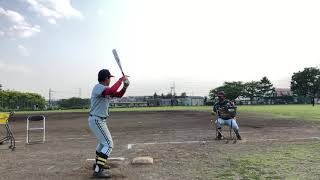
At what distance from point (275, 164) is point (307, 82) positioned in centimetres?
12501

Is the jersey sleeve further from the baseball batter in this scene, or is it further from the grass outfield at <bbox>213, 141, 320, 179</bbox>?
the grass outfield at <bbox>213, 141, 320, 179</bbox>

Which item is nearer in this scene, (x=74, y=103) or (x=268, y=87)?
(x=74, y=103)

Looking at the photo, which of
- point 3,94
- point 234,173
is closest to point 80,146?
point 234,173

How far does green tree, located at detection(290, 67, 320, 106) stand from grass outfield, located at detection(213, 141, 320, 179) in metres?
119

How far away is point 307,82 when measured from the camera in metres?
127

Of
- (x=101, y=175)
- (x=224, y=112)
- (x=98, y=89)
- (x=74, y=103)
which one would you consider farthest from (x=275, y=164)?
(x=74, y=103)

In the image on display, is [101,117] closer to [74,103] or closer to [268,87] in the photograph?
[74,103]

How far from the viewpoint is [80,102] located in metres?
87.8

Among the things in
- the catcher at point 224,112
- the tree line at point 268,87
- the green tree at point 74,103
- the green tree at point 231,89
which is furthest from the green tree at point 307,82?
the catcher at point 224,112

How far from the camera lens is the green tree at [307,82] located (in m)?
125

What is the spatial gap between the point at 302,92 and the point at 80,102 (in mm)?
69840

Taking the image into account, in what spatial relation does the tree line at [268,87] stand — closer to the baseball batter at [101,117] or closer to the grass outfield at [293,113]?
the grass outfield at [293,113]

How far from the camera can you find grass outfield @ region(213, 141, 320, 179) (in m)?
7.50

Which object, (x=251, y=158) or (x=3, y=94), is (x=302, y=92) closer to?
(x=3, y=94)
